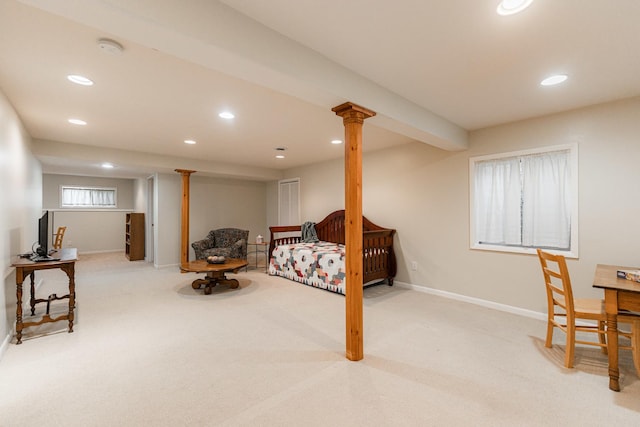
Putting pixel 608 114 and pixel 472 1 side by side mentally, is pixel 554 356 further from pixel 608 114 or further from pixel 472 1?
pixel 472 1

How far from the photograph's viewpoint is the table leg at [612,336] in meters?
1.93

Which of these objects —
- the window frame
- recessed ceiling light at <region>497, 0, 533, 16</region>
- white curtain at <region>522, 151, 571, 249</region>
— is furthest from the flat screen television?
the window frame

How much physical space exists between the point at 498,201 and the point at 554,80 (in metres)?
1.63

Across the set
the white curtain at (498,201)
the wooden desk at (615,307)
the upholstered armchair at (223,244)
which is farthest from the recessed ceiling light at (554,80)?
the upholstered armchair at (223,244)

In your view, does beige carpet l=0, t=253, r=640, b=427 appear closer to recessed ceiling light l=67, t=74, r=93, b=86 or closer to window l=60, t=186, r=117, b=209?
recessed ceiling light l=67, t=74, r=93, b=86

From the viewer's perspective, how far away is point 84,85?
2438 millimetres

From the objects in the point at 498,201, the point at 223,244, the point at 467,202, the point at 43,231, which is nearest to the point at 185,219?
the point at 223,244

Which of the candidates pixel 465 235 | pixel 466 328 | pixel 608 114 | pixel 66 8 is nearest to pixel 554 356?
pixel 466 328

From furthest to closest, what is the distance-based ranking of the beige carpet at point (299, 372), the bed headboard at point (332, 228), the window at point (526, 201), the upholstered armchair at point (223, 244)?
the upholstered armchair at point (223, 244) → the bed headboard at point (332, 228) → the window at point (526, 201) → the beige carpet at point (299, 372)

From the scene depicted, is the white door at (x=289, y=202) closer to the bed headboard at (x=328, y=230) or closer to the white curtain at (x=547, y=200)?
the bed headboard at (x=328, y=230)

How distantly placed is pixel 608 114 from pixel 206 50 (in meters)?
3.78

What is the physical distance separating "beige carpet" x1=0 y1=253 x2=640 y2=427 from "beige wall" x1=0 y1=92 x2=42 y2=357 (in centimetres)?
41

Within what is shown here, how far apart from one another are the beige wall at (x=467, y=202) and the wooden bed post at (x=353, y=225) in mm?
2237

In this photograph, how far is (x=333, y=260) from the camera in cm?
434
